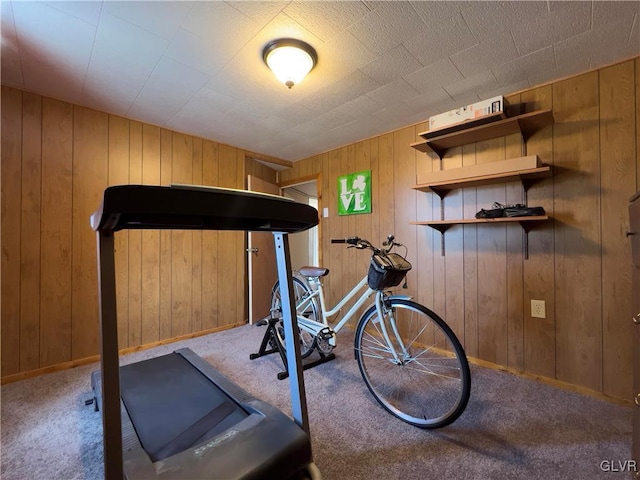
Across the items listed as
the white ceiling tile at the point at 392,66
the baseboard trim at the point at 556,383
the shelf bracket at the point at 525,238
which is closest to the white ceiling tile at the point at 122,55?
the white ceiling tile at the point at 392,66

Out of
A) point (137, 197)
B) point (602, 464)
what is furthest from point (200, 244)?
point (602, 464)

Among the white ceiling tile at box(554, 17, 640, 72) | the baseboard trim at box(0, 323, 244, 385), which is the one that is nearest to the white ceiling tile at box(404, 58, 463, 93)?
the white ceiling tile at box(554, 17, 640, 72)

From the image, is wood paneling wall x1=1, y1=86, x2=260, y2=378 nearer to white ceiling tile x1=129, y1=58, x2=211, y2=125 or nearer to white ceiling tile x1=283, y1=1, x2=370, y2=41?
white ceiling tile x1=129, y1=58, x2=211, y2=125

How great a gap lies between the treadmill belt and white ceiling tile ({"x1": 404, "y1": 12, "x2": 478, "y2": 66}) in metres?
2.13

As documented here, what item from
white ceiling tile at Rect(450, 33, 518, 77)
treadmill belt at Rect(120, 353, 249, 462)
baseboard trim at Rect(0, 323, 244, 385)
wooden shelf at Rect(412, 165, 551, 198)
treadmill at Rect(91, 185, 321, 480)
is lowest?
baseboard trim at Rect(0, 323, 244, 385)

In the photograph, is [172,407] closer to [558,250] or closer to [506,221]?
[506,221]

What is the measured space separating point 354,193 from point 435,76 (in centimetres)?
138

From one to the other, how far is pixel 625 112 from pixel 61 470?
11.6ft

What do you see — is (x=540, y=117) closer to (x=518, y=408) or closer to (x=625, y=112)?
(x=625, y=112)

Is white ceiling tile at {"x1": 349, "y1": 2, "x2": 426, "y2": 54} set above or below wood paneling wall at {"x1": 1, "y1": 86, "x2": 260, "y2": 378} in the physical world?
above

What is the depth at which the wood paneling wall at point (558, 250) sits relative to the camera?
5.48 feet

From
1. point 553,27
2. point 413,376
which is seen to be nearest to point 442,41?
point 553,27

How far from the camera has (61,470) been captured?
122cm

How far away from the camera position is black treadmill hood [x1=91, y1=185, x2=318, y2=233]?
621 millimetres
